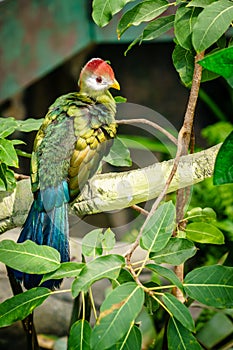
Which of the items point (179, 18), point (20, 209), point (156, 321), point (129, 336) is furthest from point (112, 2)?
point (156, 321)

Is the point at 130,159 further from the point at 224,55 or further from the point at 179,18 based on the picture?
the point at 224,55

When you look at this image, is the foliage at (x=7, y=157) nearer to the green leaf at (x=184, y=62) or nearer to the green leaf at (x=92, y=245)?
the green leaf at (x=92, y=245)

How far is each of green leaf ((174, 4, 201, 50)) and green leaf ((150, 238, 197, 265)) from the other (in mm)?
299

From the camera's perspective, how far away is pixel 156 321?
6.21ft

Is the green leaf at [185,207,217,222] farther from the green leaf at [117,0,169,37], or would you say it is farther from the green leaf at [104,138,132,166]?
the green leaf at [117,0,169,37]

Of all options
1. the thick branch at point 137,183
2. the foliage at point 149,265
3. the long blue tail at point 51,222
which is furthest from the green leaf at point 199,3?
the long blue tail at point 51,222

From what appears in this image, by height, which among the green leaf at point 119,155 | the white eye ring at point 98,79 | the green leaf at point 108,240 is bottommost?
the green leaf at point 108,240

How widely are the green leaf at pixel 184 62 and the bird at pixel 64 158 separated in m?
0.13

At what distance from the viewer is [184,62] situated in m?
1.19

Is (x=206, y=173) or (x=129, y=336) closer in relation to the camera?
(x=129, y=336)

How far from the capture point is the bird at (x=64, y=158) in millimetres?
1097

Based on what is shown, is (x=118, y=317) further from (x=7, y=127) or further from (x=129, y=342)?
(x=7, y=127)

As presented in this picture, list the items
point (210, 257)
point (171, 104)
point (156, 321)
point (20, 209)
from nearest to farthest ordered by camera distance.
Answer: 1. point (20, 209)
2. point (156, 321)
3. point (210, 257)
4. point (171, 104)

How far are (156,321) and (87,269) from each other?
970mm
